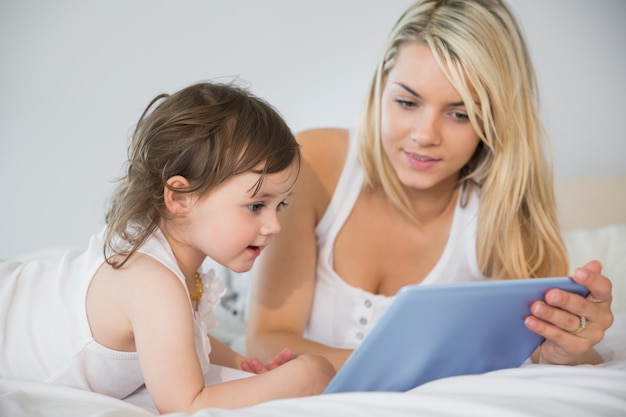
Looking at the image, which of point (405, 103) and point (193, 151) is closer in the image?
point (193, 151)

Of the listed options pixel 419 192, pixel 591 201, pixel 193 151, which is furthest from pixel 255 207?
pixel 591 201

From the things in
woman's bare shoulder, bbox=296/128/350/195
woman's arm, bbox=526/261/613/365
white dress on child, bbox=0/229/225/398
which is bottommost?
white dress on child, bbox=0/229/225/398

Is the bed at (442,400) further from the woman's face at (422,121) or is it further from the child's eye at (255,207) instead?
the woman's face at (422,121)

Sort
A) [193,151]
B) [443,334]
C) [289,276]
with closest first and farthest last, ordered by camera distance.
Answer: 1. [443,334]
2. [193,151]
3. [289,276]

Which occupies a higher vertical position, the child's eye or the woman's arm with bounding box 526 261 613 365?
the child's eye

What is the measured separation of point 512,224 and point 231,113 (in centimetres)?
80

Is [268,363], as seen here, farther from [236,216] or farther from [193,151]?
[193,151]

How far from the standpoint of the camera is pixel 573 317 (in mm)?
1205

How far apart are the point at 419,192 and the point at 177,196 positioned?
0.76 meters

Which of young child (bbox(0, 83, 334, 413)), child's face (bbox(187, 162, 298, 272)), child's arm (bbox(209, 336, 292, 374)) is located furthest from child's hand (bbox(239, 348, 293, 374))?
child's face (bbox(187, 162, 298, 272))

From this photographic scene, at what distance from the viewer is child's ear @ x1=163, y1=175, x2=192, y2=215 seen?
1.17 m

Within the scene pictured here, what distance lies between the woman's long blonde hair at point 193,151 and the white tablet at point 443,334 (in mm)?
344

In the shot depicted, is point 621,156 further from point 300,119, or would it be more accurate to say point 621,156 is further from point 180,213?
point 180,213

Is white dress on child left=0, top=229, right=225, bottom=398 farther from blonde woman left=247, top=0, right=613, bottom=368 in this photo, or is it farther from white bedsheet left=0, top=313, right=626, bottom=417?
blonde woman left=247, top=0, right=613, bottom=368
